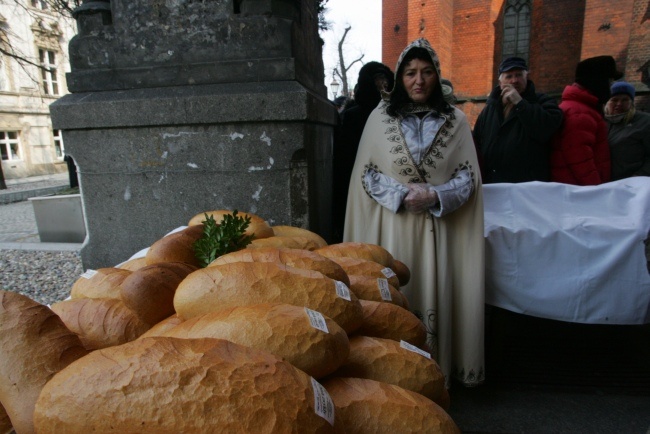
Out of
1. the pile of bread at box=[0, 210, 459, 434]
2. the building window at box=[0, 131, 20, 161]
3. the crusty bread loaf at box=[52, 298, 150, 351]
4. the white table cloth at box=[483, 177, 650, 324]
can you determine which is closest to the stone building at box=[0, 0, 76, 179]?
the building window at box=[0, 131, 20, 161]

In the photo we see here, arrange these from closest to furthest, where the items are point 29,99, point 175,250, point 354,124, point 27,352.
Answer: point 27,352
point 175,250
point 354,124
point 29,99

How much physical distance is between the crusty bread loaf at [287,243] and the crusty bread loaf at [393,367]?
0.64m

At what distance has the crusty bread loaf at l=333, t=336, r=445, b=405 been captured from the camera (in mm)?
960

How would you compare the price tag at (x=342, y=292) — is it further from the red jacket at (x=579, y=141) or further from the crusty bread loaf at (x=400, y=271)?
the red jacket at (x=579, y=141)

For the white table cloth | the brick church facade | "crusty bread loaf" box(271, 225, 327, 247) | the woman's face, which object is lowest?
the white table cloth

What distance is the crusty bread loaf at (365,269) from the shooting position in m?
1.38

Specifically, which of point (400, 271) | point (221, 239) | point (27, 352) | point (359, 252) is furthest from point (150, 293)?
point (400, 271)

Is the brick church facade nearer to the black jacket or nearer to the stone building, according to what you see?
the black jacket

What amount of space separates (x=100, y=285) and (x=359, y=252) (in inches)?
34.5

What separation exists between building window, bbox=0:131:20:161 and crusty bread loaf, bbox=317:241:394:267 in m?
26.2

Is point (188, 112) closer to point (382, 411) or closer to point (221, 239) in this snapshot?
point (221, 239)

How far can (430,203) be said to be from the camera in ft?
7.66

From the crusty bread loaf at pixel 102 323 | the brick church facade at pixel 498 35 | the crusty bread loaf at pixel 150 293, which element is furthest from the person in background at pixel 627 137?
the brick church facade at pixel 498 35

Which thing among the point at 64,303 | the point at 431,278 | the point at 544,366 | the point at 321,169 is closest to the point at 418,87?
the point at 321,169
